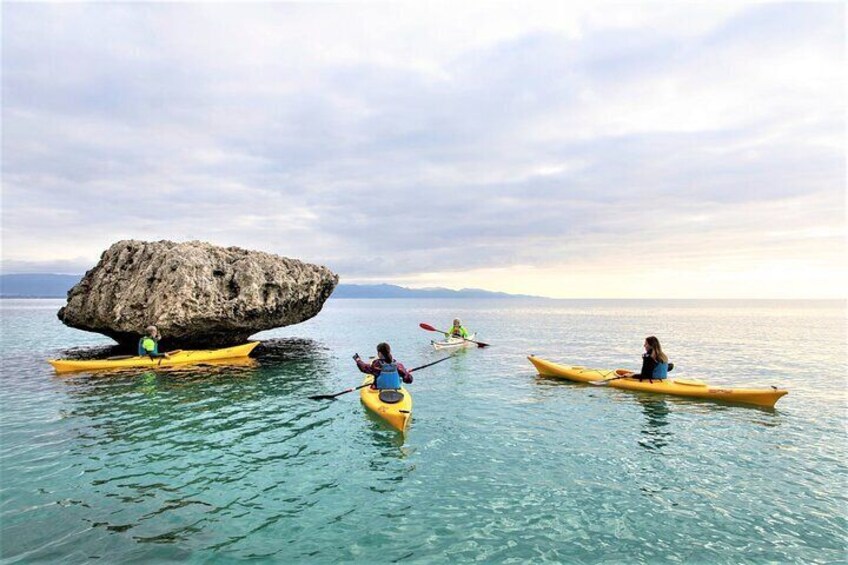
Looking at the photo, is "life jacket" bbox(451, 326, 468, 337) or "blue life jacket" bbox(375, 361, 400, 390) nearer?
"blue life jacket" bbox(375, 361, 400, 390)

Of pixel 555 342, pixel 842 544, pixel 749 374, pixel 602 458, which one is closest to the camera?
pixel 842 544

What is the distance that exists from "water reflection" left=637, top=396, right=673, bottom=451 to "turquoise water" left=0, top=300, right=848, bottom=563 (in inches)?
3.5

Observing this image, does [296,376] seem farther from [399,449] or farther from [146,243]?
[146,243]

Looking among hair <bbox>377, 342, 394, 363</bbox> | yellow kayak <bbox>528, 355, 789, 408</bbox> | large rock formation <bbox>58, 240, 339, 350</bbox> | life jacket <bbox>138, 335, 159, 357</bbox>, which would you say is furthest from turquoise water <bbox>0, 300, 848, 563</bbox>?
large rock formation <bbox>58, 240, 339, 350</bbox>

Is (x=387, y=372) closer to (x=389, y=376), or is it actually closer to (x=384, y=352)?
(x=389, y=376)

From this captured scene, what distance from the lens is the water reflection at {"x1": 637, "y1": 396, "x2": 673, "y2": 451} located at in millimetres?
12570

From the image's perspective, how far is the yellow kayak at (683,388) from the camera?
16750 mm

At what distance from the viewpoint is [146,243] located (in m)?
29.2

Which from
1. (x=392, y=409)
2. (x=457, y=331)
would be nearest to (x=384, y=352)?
(x=392, y=409)

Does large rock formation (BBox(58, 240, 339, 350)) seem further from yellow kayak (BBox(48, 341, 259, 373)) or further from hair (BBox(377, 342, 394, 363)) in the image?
hair (BBox(377, 342, 394, 363))

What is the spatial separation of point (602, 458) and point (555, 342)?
120 ft

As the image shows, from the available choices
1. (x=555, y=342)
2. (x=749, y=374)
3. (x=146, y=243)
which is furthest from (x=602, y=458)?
(x=555, y=342)

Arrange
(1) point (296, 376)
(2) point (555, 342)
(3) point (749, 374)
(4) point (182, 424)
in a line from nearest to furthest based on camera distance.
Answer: (4) point (182, 424)
(1) point (296, 376)
(3) point (749, 374)
(2) point (555, 342)

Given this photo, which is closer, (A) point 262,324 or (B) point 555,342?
(A) point 262,324
